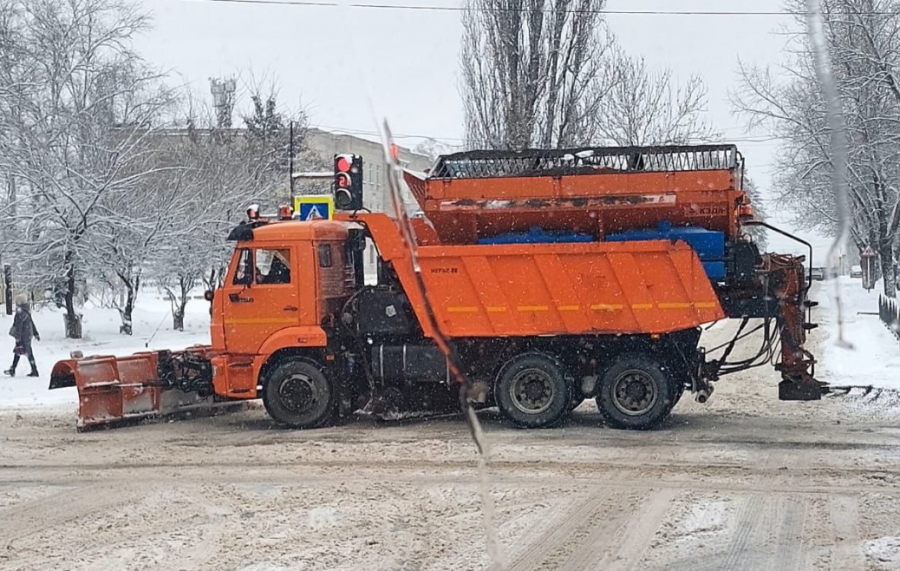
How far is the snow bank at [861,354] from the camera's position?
16183 mm

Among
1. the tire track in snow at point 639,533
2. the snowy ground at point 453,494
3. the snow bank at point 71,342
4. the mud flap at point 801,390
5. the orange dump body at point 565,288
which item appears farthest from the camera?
the snow bank at point 71,342

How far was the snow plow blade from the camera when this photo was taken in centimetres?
1308

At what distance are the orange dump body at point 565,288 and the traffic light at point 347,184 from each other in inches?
52.5

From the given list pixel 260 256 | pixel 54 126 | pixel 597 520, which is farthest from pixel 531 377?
pixel 54 126

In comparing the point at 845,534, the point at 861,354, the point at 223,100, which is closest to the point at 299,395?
the point at 845,534

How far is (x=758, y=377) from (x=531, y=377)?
6.85 meters

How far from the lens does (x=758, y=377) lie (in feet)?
58.4

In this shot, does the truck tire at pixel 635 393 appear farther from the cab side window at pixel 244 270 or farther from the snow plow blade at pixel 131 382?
the snow plow blade at pixel 131 382

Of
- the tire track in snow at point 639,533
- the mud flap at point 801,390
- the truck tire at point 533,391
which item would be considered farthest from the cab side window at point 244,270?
the mud flap at point 801,390

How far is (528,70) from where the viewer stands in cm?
2414

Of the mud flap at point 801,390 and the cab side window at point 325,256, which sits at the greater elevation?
the cab side window at point 325,256

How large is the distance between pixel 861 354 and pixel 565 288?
977 cm

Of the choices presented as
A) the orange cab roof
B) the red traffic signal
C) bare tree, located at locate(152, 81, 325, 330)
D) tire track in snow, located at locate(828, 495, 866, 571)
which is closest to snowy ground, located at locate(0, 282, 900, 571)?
tire track in snow, located at locate(828, 495, 866, 571)

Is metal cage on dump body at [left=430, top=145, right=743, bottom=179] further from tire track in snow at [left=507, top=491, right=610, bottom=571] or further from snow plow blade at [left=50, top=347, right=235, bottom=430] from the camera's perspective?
tire track in snow at [left=507, top=491, right=610, bottom=571]
